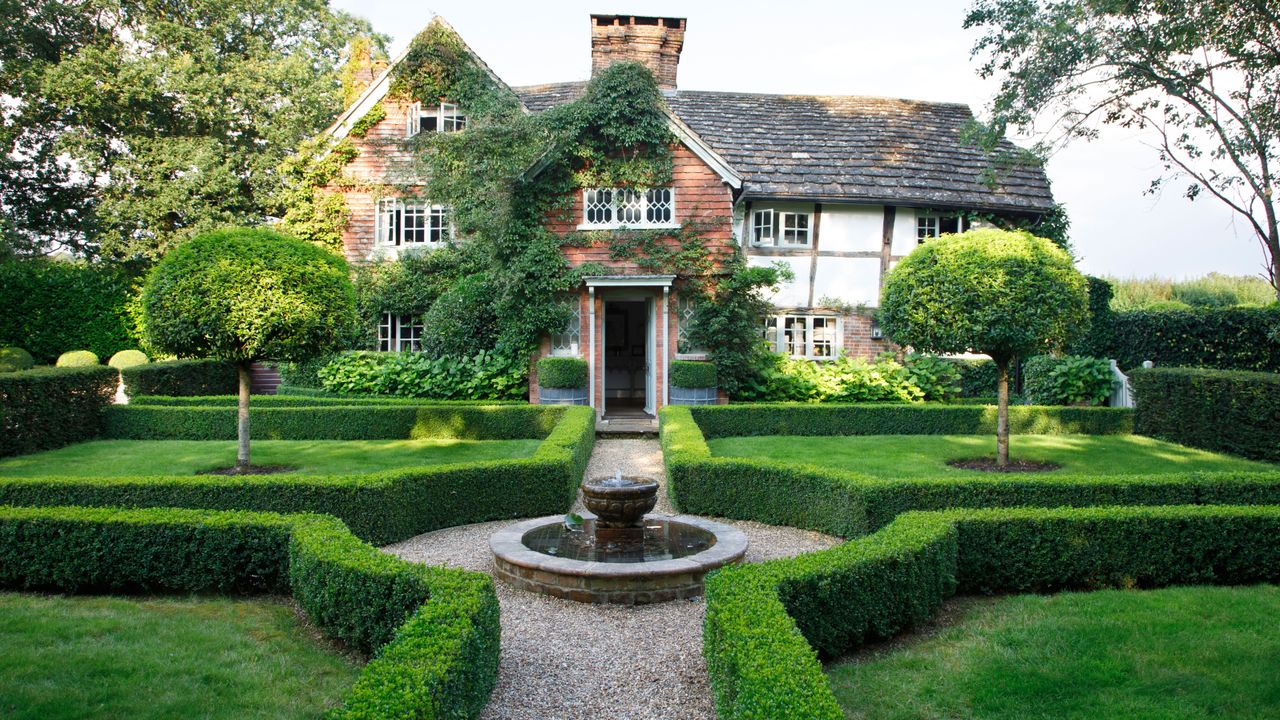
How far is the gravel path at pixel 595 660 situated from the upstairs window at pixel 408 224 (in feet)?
51.0

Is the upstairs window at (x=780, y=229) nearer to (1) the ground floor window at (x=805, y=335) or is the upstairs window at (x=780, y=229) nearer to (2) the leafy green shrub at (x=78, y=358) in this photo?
(1) the ground floor window at (x=805, y=335)

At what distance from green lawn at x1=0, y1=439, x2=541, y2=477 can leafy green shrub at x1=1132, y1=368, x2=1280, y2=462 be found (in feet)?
37.3

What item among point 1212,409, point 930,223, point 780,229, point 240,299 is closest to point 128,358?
point 240,299

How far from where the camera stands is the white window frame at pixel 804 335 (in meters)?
20.2

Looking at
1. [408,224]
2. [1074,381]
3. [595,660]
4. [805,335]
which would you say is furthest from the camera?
[408,224]

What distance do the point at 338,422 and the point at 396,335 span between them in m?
7.51

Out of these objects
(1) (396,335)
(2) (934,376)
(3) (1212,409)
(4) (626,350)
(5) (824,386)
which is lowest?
(3) (1212,409)

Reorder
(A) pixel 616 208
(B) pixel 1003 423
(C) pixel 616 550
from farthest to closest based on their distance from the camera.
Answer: (A) pixel 616 208
(B) pixel 1003 423
(C) pixel 616 550

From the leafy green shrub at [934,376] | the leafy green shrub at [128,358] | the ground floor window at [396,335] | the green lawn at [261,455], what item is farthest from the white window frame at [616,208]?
the leafy green shrub at [128,358]

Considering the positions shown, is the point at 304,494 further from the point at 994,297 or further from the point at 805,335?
the point at 805,335

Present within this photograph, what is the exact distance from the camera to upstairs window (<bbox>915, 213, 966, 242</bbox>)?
20438mm

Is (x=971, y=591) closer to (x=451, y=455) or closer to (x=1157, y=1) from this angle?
(x=451, y=455)

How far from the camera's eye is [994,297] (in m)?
10.9

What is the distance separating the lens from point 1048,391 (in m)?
17.6
